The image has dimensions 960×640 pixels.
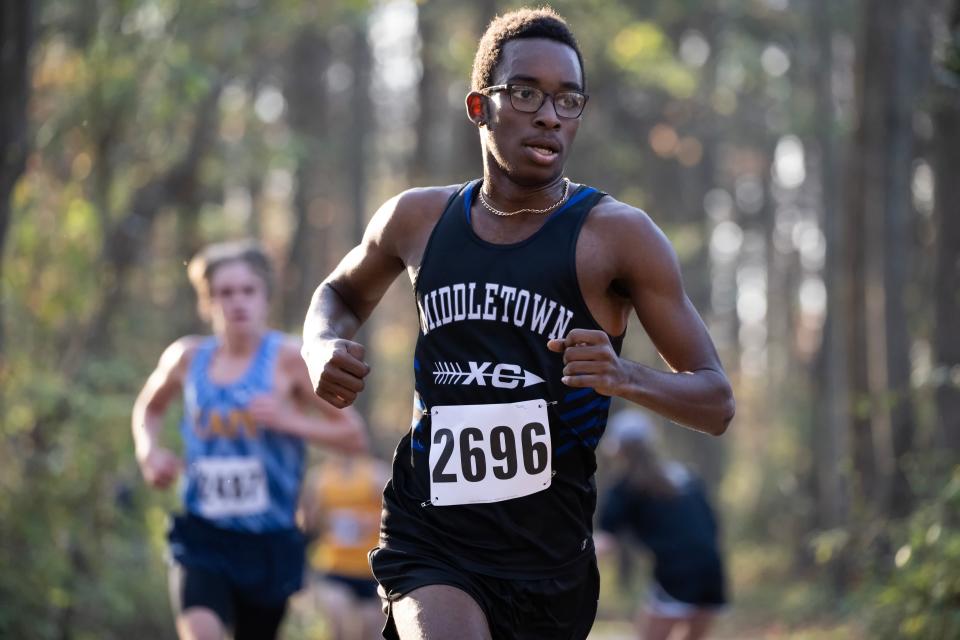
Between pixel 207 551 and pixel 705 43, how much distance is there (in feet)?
78.7

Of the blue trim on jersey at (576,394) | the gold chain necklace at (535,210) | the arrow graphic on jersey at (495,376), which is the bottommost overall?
the blue trim on jersey at (576,394)

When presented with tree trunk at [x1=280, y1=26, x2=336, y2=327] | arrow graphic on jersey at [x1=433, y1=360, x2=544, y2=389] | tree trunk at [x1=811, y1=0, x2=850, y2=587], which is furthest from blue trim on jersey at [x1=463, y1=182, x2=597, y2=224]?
tree trunk at [x1=280, y1=26, x2=336, y2=327]

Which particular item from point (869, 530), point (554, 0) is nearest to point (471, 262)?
point (869, 530)

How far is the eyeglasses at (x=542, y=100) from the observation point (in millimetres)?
4094

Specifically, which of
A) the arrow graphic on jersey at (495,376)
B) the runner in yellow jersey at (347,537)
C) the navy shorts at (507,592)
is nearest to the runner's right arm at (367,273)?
the arrow graphic on jersey at (495,376)

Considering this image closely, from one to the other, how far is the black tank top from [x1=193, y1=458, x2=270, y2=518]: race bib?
2.41 metres

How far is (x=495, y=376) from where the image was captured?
13.2 feet

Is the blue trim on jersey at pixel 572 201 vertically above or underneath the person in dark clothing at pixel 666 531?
above

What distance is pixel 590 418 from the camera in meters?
4.14

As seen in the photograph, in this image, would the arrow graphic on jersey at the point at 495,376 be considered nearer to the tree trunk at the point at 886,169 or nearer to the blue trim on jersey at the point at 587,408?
the blue trim on jersey at the point at 587,408

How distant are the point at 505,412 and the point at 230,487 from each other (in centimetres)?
275

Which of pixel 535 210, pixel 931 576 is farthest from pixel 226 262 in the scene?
pixel 931 576

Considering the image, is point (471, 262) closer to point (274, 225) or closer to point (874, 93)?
point (874, 93)

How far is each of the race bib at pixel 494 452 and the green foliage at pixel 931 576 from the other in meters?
3.31
